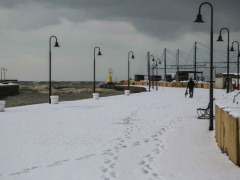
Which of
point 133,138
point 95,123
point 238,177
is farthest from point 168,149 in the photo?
point 95,123

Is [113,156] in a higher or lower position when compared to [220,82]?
lower

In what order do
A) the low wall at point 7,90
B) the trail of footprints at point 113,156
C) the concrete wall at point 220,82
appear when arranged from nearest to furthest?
the trail of footprints at point 113,156
the low wall at point 7,90
the concrete wall at point 220,82

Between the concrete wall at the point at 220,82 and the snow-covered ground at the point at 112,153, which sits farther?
the concrete wall at the point at 220,82

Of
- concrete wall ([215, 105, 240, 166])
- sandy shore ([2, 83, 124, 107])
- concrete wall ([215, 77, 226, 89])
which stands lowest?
sandy shore ([2, 83, 124, 107])

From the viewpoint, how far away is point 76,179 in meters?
5.23

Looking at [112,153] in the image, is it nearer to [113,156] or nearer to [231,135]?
[113,156]

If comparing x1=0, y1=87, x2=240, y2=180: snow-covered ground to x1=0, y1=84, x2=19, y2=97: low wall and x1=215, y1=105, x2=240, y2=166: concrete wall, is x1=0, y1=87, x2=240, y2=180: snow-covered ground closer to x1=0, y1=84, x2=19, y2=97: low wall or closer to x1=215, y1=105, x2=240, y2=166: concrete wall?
x1=215, y1=105, x2=240, y2=166: concrete wall

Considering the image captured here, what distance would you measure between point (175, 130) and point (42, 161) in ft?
17.0

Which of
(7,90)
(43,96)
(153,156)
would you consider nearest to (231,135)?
(153,156)

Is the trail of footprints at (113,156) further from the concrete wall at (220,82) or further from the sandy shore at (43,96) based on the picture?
the concrete wall at (220,82)

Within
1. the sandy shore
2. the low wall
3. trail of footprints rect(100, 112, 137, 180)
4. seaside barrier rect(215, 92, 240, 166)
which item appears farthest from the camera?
the low wall

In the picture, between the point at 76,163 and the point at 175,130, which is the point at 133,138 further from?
the point at 76,163

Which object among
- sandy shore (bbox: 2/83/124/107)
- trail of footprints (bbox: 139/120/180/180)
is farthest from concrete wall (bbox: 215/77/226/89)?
trail of footprints (bbox: 139/120/180/180)

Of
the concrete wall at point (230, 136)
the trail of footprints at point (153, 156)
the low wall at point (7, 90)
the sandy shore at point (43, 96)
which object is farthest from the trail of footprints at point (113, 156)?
the low wall at point (7, 90)
